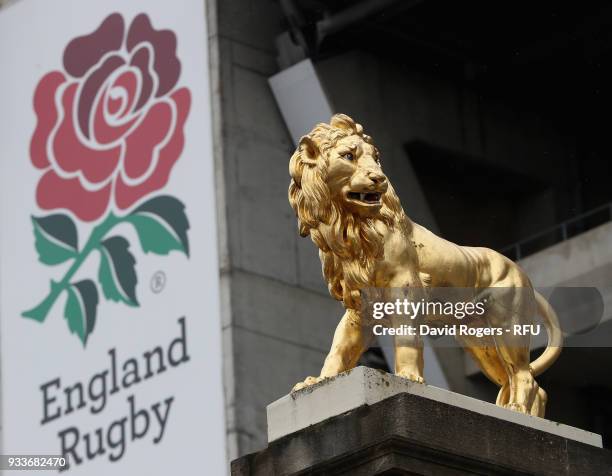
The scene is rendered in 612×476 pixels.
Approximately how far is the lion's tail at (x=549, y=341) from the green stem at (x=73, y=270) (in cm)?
1524

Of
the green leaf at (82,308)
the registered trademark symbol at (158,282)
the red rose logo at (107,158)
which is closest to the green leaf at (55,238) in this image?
the red rose logo at (107,158)

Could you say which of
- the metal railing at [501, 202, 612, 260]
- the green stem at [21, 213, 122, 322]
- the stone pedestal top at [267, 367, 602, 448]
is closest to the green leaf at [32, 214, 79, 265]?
the green stem at [21, 213, 122, 322]

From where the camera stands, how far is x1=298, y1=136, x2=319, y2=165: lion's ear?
1368 cm

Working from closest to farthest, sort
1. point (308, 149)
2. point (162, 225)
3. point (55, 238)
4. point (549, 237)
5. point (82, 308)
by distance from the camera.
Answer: point (308, 149) < point (162, 225) < point (82, 308) < point (55, 238) < point (549, 237)

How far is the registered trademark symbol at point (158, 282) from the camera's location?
28.5 m

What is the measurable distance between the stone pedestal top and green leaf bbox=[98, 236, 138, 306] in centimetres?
1592

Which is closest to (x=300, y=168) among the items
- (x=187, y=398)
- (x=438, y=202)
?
(x=187, y=398)

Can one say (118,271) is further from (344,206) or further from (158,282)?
(344,206)

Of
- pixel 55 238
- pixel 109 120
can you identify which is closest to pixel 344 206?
pixel 109 120

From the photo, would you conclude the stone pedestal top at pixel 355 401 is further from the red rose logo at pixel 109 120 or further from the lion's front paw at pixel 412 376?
the red rose logo at pixel 109 120

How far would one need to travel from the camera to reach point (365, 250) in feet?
44.6

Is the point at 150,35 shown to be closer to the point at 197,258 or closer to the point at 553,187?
the point at 197,258

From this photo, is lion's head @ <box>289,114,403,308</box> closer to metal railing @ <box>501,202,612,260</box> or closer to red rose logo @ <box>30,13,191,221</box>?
red rose logo @ <box>30,13,191,221</box>

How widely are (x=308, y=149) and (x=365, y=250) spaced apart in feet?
2.41
